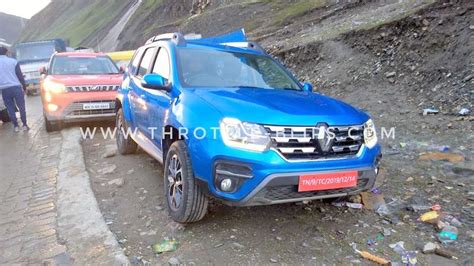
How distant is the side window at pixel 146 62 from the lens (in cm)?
562

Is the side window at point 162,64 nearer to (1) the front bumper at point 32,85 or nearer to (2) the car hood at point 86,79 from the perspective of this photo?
(2) the car hood at point 86,79

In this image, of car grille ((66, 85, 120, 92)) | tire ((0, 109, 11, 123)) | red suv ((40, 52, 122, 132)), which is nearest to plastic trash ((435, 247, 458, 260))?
red suv ((40, 52, 122, 132))

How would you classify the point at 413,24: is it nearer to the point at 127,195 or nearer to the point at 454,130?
the point at 454,130

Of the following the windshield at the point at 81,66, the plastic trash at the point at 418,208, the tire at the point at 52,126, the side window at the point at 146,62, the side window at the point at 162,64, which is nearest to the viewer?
the plastic trash at the point at 418,208

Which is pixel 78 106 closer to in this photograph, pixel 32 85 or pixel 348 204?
pixel 348 204

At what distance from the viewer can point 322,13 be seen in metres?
18.0

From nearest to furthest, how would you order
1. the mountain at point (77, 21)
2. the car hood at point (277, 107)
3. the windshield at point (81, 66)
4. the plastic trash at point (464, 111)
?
the car hood at point (277, 107) < the plastic trash at point (464, 111) < the windshield at point (81, 66) < the mountain at point (77, 21)

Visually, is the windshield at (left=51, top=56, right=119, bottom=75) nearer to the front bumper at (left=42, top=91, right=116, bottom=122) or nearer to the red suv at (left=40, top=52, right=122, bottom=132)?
the red suv at (left=40, top=52, right=122, bottom=132)

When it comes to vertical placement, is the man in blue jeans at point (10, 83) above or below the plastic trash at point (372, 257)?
above

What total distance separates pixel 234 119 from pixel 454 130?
4.35m

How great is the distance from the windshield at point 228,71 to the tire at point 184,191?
2.49 feet

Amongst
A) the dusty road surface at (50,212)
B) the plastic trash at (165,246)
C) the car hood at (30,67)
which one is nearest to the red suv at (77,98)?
the dusty road surface at (50,212)

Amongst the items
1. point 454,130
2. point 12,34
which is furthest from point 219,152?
point 12,34

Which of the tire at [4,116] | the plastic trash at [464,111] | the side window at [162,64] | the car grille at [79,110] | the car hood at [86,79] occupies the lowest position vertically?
the tire at [4,116]
